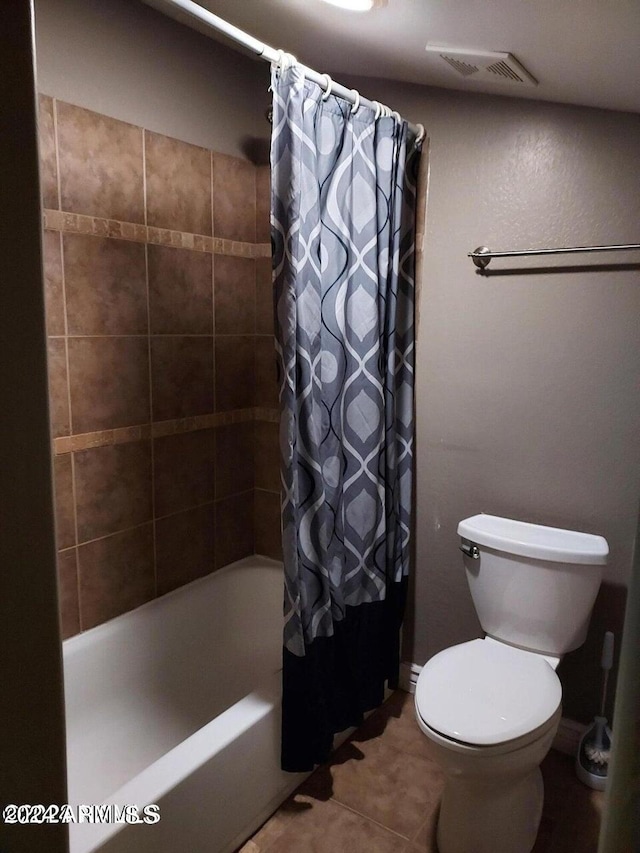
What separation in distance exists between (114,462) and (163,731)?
924 millimetres

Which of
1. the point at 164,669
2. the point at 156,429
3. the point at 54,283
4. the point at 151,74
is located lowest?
the point at 164,669

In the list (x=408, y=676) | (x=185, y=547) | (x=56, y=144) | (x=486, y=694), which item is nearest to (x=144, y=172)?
(x=56, y=144)

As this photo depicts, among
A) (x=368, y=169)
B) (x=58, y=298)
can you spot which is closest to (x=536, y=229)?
(x=368, y=169)

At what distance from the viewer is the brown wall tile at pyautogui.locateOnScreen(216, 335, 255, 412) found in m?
2.40

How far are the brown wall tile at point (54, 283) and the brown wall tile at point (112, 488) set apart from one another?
0.42 metres

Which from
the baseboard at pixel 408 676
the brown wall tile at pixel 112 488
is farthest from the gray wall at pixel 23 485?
the baseboard at pixel 408 676

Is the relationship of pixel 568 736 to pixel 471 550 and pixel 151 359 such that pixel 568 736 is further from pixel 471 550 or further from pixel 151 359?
pixel 151 359

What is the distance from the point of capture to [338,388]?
1811mm

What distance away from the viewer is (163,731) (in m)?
2.00

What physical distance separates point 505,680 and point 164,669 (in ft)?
3.98

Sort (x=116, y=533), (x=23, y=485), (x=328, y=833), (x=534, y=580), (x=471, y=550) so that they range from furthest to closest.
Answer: (x=116, y=533), (x=471, y=550), (x=534, y=580), (x=328, y=833), (x=23, y=485)

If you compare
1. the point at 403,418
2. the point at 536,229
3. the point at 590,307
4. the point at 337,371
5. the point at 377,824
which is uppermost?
the point at 536,229

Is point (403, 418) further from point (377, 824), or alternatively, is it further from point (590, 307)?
point (377, 824)

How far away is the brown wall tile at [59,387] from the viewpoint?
1805 millimetres
